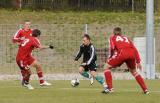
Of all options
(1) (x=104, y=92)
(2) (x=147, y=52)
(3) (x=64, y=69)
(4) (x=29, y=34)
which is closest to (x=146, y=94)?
(1) (x=104, y=92)

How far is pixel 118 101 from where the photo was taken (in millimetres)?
17766

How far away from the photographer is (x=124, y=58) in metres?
20.1

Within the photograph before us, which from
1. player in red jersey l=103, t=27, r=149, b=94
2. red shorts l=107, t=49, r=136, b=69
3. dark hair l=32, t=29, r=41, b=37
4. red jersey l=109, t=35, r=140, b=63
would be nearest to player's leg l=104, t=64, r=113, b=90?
player in red jersey l=103, t=27, r=149, b=94

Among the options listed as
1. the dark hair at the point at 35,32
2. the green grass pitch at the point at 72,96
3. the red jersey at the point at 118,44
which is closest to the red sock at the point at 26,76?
the green grass pitch at the point at 72,96

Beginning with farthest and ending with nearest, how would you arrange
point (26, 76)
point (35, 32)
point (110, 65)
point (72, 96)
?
1. point (26, 76)
2. point (35, 32)
3. point (110, 65)
4. point (72, 96)

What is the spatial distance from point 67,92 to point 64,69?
38.3ft

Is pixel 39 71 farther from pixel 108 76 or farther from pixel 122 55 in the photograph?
pixel 122 55

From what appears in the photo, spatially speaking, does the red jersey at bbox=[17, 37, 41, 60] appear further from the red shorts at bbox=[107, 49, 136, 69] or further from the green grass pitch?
the red shorts at bbox=[107, 49, 136, 69]

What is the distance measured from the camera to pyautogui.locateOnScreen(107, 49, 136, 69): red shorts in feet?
65.9

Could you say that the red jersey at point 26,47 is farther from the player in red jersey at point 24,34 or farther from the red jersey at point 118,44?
the red jersey at point 118,44

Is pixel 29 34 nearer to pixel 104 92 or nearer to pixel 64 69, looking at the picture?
pixel 104 92

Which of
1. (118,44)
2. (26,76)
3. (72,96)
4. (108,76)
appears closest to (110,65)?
(108,76)

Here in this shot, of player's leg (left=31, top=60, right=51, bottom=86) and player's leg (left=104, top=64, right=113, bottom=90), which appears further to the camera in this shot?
player's leg (left=31, top=60, right=51, bottom=86)

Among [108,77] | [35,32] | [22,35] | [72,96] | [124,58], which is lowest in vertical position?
[72,96]
